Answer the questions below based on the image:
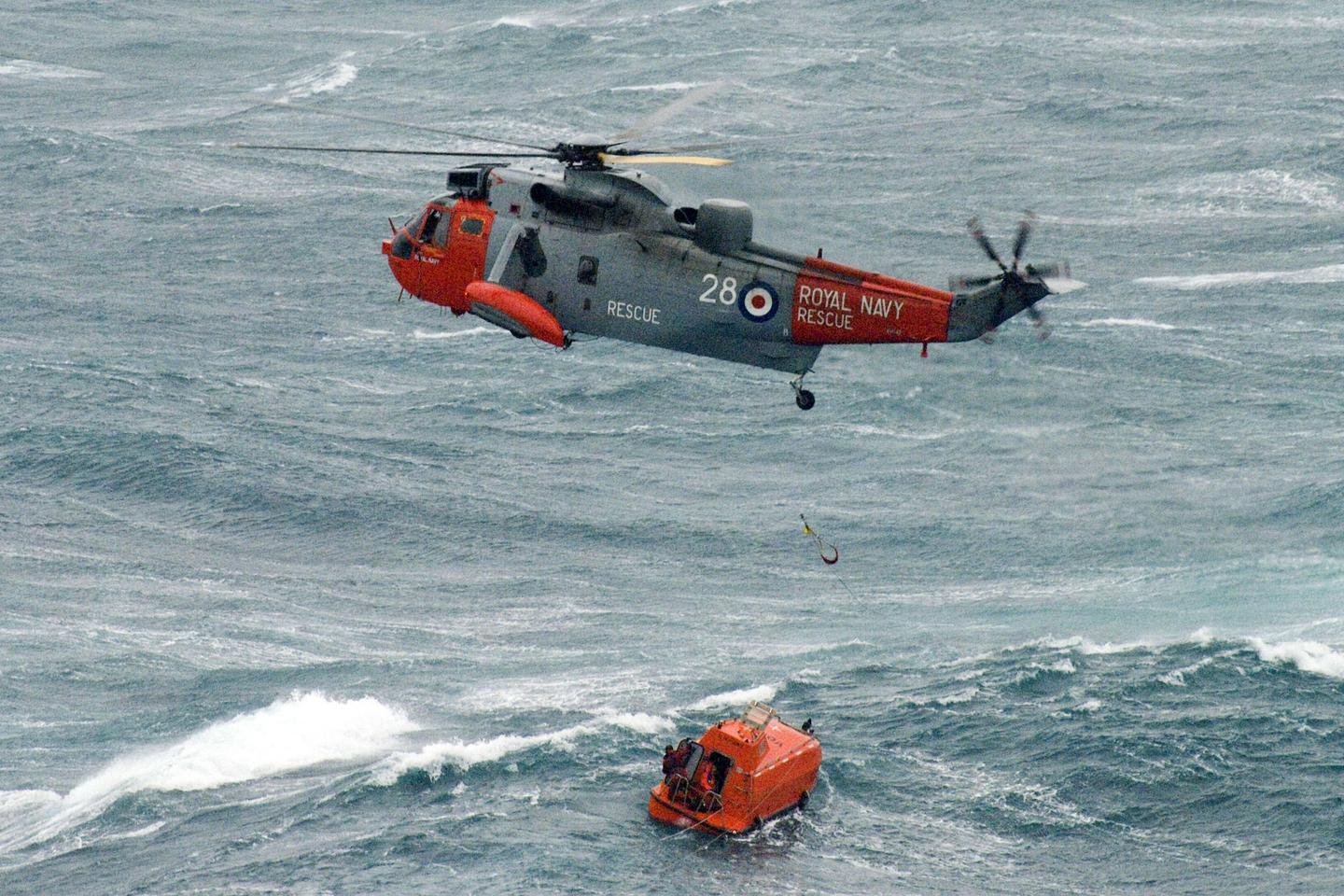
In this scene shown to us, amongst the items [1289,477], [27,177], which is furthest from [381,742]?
[27,177]

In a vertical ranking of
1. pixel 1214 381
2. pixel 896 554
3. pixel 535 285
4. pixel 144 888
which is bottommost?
pixel 144 888

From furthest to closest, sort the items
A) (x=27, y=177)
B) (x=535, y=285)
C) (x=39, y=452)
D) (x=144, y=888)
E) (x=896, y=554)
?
(x=27, y=177) → (x=39, y=452) → (x=896, y=554) → (x=144, y=888) → (x=535, y=285)

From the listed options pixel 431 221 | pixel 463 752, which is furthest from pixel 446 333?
pixel 431 221

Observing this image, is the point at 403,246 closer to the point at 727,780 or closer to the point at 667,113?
the point at 667,113

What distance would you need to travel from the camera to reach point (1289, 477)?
103 metres

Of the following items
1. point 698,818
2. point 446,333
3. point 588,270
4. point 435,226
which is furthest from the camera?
point 446,333

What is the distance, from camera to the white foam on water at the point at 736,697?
85.0 m

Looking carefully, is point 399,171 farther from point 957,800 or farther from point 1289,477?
point 957,800

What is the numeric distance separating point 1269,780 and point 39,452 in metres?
62.2

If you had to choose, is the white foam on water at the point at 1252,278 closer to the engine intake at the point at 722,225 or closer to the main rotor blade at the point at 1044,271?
the main rotor blade at the point at 1044,271

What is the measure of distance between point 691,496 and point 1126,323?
1106 inches

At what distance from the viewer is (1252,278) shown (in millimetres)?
122750

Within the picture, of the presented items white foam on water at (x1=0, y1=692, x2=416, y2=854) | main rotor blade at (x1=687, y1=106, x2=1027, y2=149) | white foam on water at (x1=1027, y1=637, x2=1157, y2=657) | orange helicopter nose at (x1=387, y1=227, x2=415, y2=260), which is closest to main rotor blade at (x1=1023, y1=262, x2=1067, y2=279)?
main rotor blade at (x1=687, y1=106, x2=1027, y2=149)

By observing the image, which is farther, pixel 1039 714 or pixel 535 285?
pixel 1039 714
